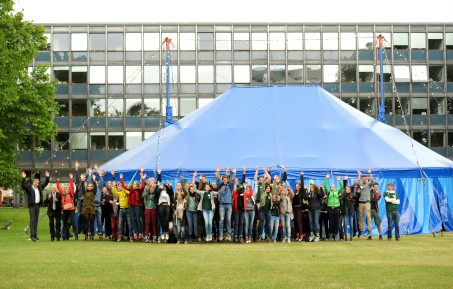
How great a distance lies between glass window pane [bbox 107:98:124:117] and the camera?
196 feet

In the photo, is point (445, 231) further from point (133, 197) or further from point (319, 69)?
point (319, 69)

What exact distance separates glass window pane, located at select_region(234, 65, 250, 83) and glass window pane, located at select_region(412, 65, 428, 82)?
11.5 metres

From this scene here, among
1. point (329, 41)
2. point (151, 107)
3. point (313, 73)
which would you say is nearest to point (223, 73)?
point (151, 107)

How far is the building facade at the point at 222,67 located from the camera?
59.2 meters

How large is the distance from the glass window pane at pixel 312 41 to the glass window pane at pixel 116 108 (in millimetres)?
13573

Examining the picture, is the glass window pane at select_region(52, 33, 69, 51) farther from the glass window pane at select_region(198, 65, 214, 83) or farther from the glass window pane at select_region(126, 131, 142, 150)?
the glass window pane at select_region(198, 65, 214, 83)

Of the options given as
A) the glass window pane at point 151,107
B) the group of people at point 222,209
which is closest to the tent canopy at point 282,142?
the group of people at point 222,209

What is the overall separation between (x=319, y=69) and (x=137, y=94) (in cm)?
1278

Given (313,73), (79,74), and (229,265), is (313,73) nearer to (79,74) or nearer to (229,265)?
(79,74)

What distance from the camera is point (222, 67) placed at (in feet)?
195

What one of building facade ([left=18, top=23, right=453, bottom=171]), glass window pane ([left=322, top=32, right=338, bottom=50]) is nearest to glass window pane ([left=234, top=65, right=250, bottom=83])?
building facade ([left=18, top=23, right=453, bottom=171])

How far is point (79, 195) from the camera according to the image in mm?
24734

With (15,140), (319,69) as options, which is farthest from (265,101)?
(319,69)

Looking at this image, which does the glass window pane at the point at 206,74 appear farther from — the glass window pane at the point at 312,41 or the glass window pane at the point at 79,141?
the glass window pane at the point at 79,141
